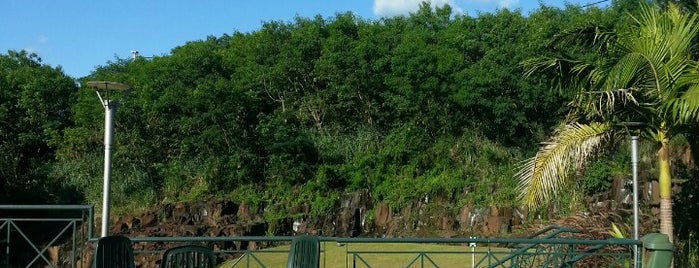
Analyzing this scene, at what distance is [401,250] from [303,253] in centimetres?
793

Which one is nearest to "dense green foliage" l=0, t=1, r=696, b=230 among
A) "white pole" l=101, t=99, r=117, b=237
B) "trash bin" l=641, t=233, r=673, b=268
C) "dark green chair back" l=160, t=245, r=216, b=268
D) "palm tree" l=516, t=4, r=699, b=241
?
"palm tree" l=516, t=4, r=699, b=241

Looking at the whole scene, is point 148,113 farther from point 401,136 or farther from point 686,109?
point 686,109

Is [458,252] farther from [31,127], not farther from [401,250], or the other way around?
[31,127]

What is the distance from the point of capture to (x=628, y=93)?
953 cm

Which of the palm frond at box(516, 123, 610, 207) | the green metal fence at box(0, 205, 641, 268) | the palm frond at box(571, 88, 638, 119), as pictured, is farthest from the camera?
the palm frond at box(516, 123, 610, 207)

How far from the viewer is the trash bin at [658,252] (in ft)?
18.5

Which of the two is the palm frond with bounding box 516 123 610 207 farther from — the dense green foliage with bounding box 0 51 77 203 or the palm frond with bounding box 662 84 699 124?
the dense green foliage with bounding box 0 51 77 203

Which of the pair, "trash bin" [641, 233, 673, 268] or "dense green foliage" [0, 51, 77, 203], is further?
"dense green foliage" [0, 51, 77, 203]

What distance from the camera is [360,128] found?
2736cm

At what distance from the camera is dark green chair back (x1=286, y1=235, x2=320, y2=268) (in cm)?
412

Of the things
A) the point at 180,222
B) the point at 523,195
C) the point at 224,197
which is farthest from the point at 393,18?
the point at 523,195

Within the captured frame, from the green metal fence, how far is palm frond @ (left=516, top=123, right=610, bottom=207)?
60cm

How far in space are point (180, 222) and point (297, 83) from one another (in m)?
6.91

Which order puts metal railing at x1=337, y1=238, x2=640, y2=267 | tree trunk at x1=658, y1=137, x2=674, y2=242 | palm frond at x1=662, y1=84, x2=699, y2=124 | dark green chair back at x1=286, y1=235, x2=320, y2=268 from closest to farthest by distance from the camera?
dark green chair back at x1=286, y1=235, x2=320, y2=268 → metal railing at x1=337, y1=238, x2=640, y2=267 → palm frond at x1=662, y1=84, x2=699, y2=124 → tree trunk at x1=658, y1=137, x2=674, y2=242
